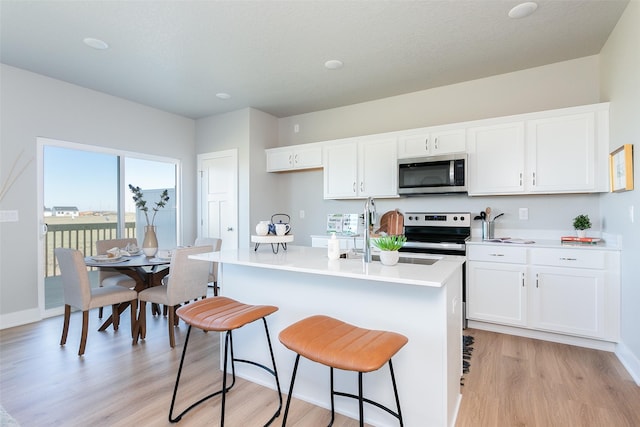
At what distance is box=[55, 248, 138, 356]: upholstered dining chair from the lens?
276 centimetres

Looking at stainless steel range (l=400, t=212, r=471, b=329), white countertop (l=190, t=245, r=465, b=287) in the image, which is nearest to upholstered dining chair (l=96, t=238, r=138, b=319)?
white countertop (l=190, t=245, r=465, b=287)

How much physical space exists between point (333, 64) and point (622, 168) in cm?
259

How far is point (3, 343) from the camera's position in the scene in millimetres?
2971

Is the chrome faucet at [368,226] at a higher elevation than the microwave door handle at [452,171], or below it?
below

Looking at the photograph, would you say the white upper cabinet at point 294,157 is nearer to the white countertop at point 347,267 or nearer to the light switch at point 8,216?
the white countertop at point 347,267

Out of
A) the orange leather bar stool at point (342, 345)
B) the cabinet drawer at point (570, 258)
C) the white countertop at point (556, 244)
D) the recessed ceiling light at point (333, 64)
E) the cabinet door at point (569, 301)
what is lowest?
the cabinet door at point (569, 301)

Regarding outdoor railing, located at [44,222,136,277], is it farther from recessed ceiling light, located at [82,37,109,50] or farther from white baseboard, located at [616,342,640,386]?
white baseboard, located at [616,342,640,386]

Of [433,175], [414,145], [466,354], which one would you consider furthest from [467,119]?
[466,354]

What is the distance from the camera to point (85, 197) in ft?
13.7

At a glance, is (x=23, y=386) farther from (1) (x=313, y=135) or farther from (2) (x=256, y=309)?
(1) (x=313, y=135)

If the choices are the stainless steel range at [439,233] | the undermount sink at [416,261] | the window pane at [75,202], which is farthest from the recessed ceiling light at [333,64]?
the window pane at [75,202]

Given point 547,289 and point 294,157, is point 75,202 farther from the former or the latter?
point 547,289

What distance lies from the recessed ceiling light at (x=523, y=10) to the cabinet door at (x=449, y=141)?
119cm

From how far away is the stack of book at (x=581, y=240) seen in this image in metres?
2.91
